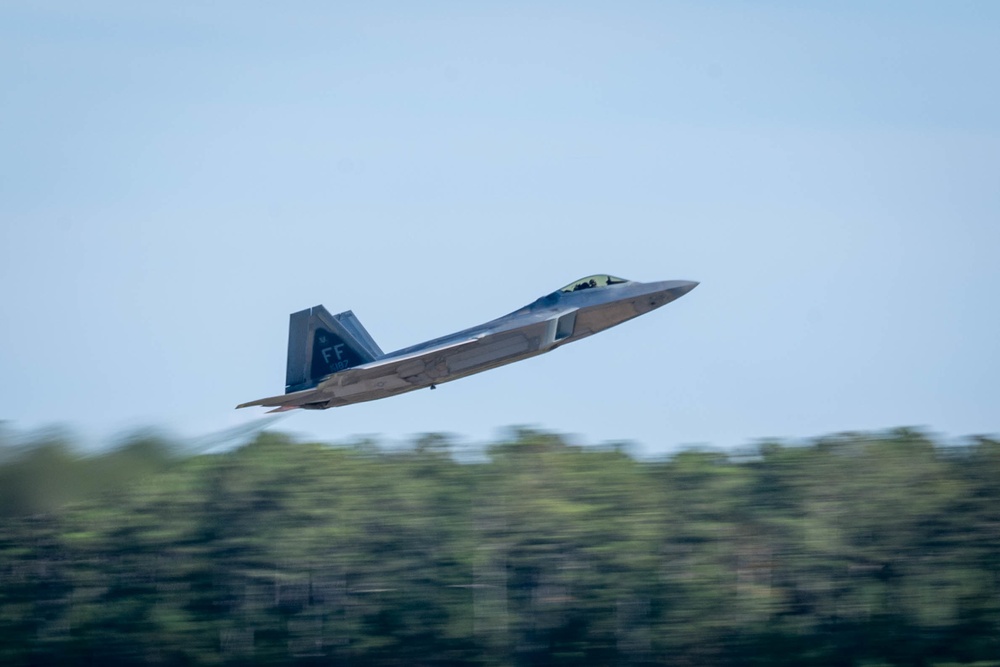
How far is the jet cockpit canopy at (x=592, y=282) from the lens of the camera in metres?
28.8

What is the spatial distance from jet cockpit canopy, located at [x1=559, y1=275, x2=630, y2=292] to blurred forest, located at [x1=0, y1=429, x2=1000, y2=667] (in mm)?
21389

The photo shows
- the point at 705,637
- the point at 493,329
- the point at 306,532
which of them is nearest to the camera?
the point at 493,329

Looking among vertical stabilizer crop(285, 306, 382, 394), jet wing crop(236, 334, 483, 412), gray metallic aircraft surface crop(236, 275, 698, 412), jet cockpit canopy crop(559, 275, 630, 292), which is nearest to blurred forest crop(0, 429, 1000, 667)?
vertical stabilizer crop(285, 306, 382, 394)

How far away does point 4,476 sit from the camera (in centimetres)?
4238

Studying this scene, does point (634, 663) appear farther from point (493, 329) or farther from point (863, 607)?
point (493, 329)

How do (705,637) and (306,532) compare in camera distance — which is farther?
(306,532)

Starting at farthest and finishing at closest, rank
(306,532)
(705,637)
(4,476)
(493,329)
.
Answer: (306,532) < (705,637) < (4,476) < (493,329)

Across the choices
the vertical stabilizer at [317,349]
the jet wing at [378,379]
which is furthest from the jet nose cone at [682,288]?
the vertical stabilizer at [317,349]

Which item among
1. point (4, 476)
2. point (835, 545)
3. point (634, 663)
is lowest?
point (634, 663)

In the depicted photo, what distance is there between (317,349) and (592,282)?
6.90m

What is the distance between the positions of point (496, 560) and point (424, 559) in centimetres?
297

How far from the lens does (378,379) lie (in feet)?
91.7

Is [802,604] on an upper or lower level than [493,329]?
lower

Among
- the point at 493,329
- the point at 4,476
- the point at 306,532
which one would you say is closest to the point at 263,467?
the point at 306,532
